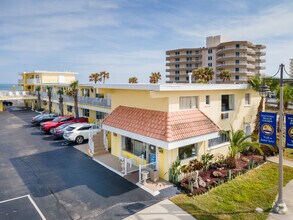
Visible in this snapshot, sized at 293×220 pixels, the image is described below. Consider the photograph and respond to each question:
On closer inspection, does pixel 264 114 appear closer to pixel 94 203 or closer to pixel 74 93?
pixel 94 203

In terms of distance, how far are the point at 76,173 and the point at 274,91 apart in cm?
1869

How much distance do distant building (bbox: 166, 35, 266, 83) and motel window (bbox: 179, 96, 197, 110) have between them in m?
65.7

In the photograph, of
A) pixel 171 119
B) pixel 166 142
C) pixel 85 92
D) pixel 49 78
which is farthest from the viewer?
pixel 49 78

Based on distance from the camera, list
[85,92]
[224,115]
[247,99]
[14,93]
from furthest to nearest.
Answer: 1. [14,93]
2. [85,92]
3. [247,99]
4. [224,115]

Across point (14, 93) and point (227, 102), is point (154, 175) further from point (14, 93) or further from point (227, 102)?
point (14, 93)

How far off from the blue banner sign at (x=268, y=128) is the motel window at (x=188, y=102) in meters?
5.18

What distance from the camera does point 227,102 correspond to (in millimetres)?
20016

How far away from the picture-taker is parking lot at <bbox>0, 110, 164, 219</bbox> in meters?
11.8

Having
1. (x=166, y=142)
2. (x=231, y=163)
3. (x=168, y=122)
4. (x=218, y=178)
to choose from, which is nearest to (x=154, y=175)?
(x=166, y=142)

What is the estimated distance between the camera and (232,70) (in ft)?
260

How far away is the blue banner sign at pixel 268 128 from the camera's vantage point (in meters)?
12.5

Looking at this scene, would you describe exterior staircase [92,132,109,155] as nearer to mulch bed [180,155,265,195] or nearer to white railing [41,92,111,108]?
white railing [41,92,111,108]

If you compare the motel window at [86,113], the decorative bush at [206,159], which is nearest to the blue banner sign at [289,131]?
the decorative bush at [206,159]

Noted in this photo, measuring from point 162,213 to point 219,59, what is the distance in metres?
77.4
